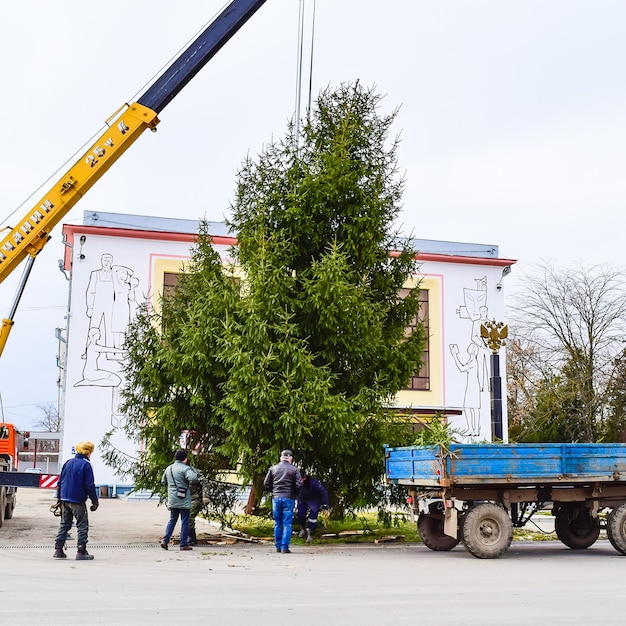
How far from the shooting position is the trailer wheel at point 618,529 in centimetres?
1409

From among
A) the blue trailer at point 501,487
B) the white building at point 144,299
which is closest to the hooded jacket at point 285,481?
the blue trailer at point 501,487

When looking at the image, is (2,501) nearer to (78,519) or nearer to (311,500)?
(78,519)

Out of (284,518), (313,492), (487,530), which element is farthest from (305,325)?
(487,530)

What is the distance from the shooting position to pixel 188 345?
53.6 ft

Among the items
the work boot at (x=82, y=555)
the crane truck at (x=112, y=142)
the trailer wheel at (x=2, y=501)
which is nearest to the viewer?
the work boot at (x=82, y=555)

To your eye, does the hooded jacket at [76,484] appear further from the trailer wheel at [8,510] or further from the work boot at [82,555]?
the trailer wheel at [8,510]

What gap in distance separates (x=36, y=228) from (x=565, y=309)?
27.8 m

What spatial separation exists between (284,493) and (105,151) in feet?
25.7

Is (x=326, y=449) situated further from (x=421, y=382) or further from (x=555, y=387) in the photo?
(x=555, y=387)

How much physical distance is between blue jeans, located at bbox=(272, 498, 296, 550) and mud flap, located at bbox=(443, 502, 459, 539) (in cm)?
261

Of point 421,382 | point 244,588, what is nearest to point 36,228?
point 244,588

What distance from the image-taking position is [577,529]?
15.5 m

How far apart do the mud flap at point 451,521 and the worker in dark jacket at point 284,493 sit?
2.53 meters

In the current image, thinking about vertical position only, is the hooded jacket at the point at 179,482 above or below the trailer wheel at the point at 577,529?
above
